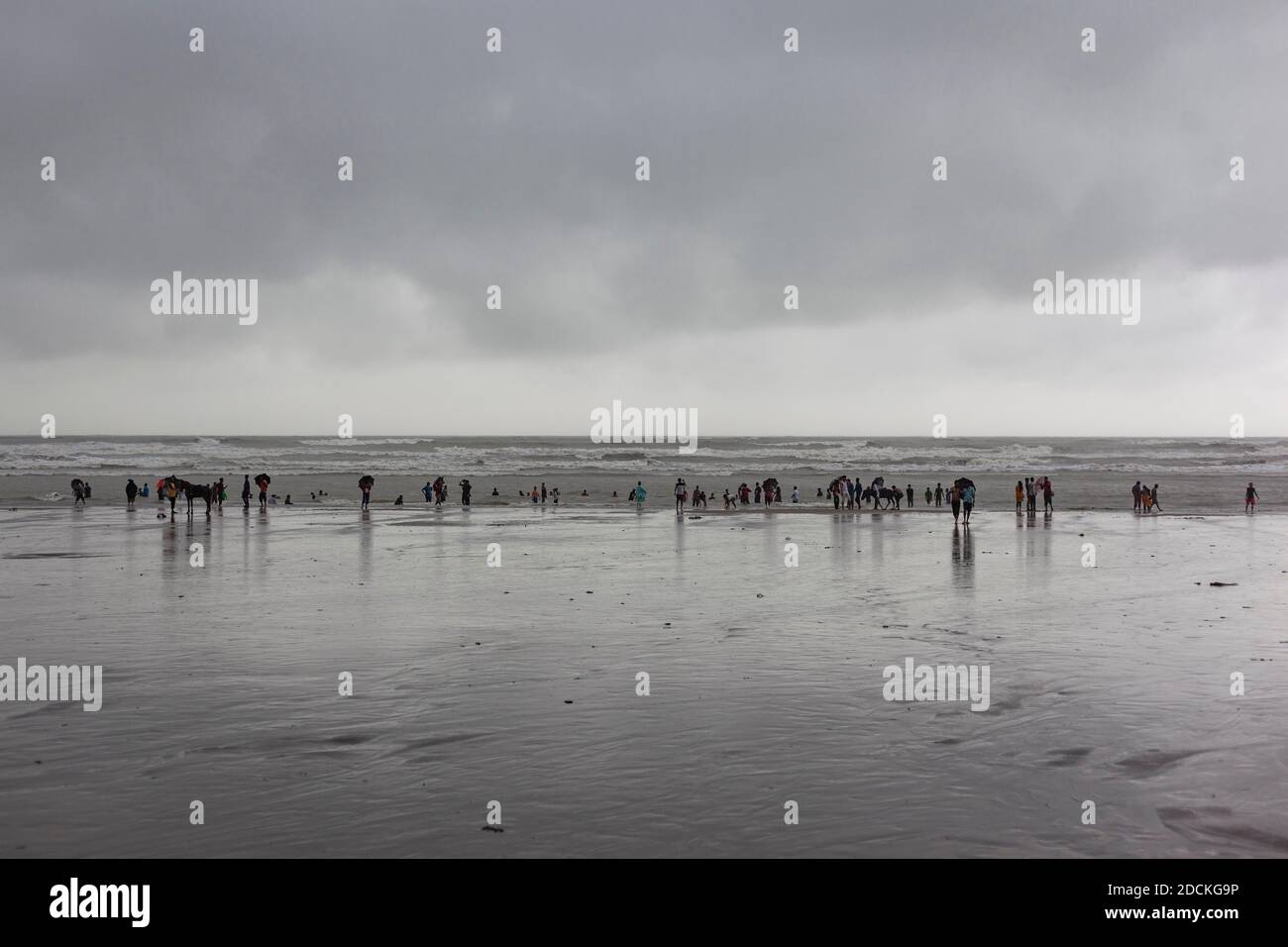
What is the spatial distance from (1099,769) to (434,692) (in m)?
6.58

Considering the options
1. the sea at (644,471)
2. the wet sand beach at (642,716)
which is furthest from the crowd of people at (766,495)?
the wet sand beach at (642,716)

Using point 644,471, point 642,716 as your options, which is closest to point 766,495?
point 642,716

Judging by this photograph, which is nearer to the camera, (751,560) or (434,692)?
(434,692)

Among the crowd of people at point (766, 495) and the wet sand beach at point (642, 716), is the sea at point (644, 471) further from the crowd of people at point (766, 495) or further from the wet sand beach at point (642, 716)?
the wet sand beach at point (642, 716)

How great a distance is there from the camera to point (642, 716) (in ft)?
32.1

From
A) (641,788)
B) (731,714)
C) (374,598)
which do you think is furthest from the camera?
(374,598)

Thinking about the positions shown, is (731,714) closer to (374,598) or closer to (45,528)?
(374,598)

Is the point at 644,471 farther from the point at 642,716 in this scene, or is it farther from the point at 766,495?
the point at 642,716

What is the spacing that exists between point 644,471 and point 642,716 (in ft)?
283

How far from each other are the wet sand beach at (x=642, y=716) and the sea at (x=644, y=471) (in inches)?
1467

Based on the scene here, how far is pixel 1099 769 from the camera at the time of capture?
8023 mm

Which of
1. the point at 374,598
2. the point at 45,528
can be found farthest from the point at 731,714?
the point at 45,528
